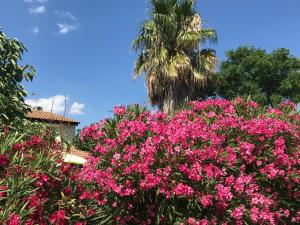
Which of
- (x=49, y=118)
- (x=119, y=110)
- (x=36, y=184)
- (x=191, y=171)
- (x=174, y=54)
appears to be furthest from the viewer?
(x=174, y=54)

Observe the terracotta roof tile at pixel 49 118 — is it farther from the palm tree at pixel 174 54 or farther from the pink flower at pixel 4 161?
the pink flower at pixel 4 161

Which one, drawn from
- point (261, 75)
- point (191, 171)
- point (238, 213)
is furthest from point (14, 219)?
point (261, 75)

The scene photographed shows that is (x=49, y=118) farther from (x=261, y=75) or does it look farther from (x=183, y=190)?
(x=261, y=75)

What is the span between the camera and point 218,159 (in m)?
6.00

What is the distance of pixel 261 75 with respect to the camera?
2630 centimetres

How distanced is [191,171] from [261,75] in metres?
21.7

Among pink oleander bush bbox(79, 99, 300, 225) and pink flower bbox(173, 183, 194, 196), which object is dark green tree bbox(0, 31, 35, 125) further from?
pink flower bbox(173, 183, 194, 196)

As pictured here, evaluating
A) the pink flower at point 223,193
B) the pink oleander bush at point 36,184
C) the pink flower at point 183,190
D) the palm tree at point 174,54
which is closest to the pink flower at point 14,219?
the pink oleander bush at point 36,184

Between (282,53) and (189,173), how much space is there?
74.4 feet

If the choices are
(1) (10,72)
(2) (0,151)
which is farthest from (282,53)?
(2) (0,151)

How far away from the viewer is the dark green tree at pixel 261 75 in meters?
25.8

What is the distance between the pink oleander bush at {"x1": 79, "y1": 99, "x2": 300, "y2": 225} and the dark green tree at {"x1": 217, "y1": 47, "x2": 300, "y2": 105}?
18688mm

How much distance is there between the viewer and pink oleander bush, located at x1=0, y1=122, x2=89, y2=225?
4680mm

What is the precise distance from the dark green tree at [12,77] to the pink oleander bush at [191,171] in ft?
3.91
